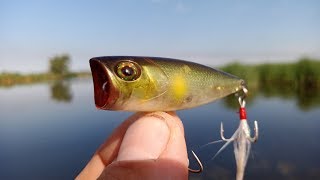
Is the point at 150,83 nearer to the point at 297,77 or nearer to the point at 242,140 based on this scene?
the point at 242,140

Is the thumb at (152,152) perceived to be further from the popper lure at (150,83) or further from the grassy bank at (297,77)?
the grassy bank at (297,77)

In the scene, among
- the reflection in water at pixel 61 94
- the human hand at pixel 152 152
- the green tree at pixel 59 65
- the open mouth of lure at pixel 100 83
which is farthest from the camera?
the green tree at pixel 59 65

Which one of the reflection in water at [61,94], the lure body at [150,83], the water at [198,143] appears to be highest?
the lure body at [150,83]

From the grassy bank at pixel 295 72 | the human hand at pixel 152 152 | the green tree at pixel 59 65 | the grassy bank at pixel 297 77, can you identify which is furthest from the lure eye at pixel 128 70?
the green tree at pixel 59 65

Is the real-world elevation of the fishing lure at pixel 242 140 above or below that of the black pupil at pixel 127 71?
below

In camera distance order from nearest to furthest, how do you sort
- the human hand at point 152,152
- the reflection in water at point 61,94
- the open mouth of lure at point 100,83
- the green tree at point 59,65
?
the human hand at point 152,152 < the open mouth of lure at point 100,83 < the reflection in water at point 61,94 < the green tree at point 59,65

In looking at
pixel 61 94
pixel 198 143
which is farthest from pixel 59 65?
pixel 198 143

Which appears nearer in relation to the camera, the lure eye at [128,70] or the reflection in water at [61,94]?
the lure eye at [128,70]

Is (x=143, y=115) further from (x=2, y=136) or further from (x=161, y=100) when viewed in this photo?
(x=2, y=136)
